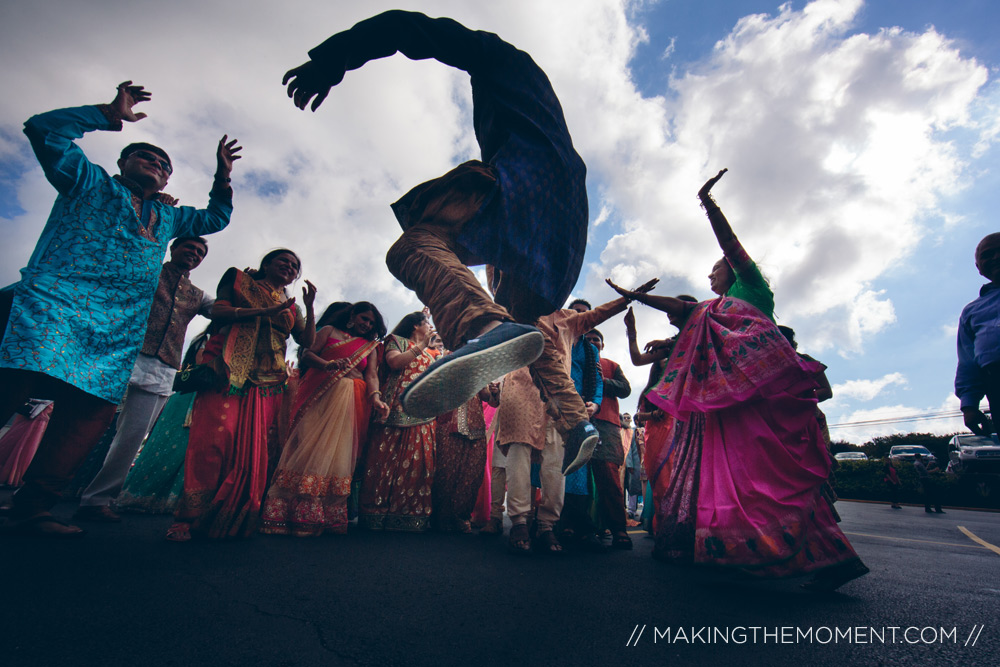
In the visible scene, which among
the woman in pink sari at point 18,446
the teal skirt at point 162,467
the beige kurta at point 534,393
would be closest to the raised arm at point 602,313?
the beige kurta at point 534,393

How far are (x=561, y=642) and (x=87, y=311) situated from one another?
2468 millimetres

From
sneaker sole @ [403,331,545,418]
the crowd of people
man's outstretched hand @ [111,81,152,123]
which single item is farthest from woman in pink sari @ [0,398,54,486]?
sneaker sole @ [403,331,545,418]

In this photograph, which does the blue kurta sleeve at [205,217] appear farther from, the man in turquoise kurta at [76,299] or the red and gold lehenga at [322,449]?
the red and gold lehenga at [322,449]

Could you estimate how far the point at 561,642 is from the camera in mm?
1182

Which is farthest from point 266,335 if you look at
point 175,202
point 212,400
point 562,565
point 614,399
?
point 614,399

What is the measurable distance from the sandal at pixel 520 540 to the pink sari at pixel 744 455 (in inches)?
29.3

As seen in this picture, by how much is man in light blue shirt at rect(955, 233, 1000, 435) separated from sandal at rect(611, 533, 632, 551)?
2223mm

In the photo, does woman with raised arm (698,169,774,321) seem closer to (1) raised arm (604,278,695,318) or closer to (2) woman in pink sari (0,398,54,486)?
(1) raised arm (604,278,695,318)

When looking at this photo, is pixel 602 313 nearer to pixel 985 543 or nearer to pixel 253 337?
pixel 253 337

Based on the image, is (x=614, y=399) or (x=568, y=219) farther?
(x=614, y=399)

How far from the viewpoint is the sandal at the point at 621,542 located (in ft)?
9.40

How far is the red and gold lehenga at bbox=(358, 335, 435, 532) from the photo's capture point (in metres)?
3.33

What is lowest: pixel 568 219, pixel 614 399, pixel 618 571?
pixel 618 571

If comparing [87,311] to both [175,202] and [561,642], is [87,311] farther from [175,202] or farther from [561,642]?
[561,642]
